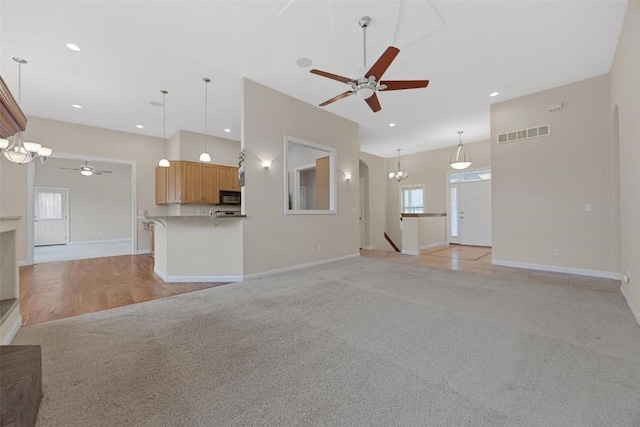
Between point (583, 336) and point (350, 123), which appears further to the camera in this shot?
point (350, 123)

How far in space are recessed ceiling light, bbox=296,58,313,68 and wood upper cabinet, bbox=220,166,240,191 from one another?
13.2 feet

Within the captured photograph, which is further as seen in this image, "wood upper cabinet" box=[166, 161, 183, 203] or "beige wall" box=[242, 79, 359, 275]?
"wood upper cabinet" box=[166, 161, 183, 203]

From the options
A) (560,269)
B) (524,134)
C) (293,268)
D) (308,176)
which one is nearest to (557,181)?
(524,134)

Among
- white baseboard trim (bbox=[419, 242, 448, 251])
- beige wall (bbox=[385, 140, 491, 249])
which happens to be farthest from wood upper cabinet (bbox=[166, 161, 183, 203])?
white baseboard trim (bbox=[419, 242, 448, 251])

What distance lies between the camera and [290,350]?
2014 millimetres

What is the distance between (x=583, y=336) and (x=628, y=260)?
170 centimetres

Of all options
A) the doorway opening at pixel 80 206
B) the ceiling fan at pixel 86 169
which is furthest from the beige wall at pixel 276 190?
the ceiling fan at pixel 86 169

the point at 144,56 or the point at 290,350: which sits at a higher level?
the point at 144,56

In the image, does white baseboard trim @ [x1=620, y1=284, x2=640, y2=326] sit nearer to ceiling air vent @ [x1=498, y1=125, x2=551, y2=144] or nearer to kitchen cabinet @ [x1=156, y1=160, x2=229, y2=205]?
ceiling air vent @ [x1=498, y1=125, x2=551, y2=144]

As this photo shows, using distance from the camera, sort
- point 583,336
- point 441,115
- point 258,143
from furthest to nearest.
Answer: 1. point 441,115
2. point 258,143
3. point 583,336

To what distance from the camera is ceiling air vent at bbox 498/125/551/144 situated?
185 inches

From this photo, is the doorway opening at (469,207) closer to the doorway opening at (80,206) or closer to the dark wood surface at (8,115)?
the dark wood surface at (8,115)

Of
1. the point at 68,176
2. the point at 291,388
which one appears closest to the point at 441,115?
the point at 291,388

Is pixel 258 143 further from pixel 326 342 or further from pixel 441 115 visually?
pixel 441 115
